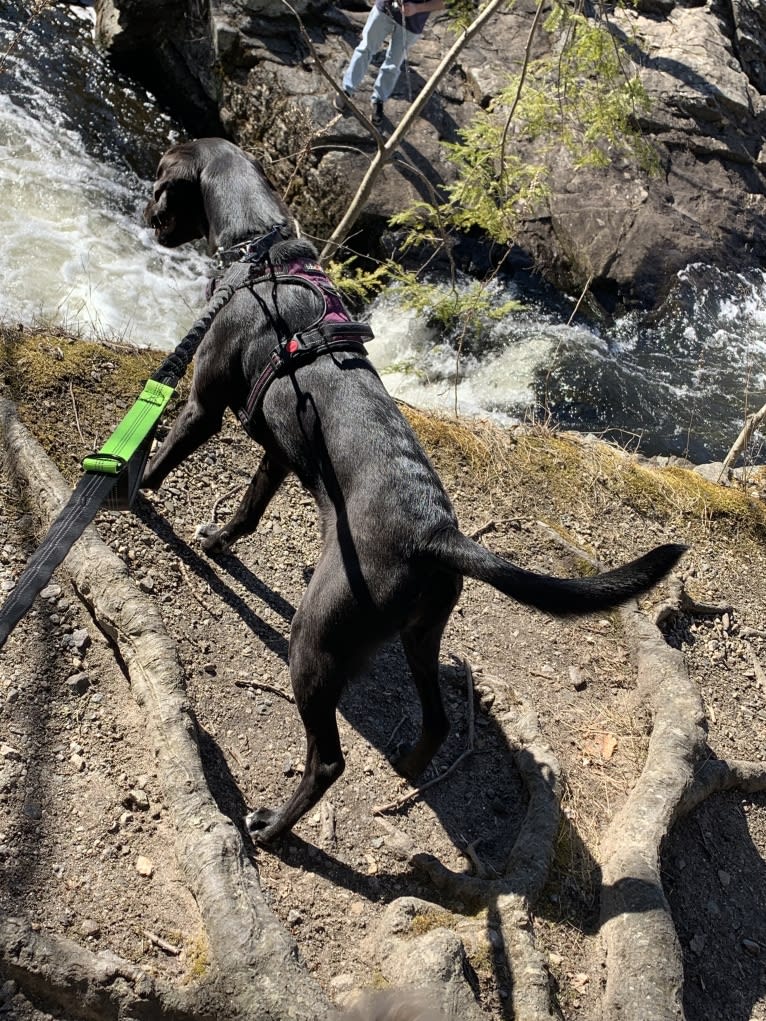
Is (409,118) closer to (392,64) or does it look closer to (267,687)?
(267,687)

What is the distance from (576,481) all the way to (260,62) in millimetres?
6962

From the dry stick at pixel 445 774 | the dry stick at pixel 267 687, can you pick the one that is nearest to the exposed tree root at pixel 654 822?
the dry stick at pixel 445 774

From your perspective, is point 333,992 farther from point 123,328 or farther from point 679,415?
point 679,415

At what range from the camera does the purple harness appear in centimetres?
330

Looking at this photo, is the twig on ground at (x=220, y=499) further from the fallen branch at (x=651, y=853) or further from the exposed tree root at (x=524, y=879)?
the fallen branch at (x=651, y=853)

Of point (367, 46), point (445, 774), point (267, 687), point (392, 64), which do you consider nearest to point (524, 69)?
point (267, 687)

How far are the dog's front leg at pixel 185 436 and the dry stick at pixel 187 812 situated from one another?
17.3 inches

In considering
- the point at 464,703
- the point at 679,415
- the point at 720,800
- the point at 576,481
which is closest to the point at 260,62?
the point at 679,415

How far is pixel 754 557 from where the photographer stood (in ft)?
17.6

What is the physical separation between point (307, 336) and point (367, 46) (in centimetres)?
702

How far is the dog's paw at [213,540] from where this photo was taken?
4.07 m

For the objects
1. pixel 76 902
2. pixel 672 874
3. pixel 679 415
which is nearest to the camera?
pixel 76 902

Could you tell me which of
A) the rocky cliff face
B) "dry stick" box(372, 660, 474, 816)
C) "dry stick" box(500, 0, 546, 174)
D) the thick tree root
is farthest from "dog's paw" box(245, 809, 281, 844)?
the rocky cliff face

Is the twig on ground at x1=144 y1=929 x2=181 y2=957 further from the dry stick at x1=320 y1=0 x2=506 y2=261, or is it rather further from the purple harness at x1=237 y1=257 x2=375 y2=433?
the dry stick at x1=320 y1=0 x2=506 y2=261
